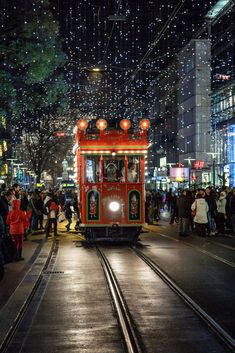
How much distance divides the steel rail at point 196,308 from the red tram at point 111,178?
5.26 metres

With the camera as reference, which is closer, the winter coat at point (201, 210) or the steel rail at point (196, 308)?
the steel rail at point (196, 308)

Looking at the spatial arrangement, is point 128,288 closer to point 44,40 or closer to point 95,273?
point 95,273

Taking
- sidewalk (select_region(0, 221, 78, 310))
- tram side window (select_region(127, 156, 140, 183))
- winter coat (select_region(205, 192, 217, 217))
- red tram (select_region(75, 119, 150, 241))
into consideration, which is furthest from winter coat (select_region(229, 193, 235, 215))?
sidewalk (select_region(0, 221, 78, 310))

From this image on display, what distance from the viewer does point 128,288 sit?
1224cm

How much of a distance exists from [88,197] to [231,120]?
113 ft

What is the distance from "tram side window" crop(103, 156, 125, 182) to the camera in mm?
21359

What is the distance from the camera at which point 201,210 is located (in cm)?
2422

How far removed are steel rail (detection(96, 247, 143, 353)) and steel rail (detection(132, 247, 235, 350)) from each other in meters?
0.98

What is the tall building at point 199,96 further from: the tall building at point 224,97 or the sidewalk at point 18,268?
the sidewalk at point 18,268

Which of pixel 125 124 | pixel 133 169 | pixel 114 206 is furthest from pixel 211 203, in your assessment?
pixel 125 124

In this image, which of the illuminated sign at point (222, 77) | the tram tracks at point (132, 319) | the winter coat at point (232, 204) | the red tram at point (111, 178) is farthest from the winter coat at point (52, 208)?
the illuminated sign at point (222, 77)

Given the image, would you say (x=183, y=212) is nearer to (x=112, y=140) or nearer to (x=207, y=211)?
(x=207, y=211)

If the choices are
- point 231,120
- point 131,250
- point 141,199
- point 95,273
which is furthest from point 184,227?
point 231,120

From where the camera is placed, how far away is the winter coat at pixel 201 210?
24.1m
